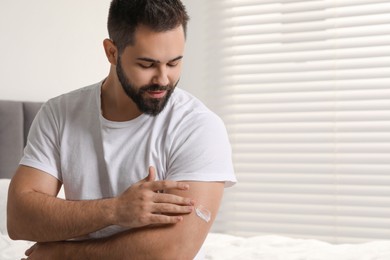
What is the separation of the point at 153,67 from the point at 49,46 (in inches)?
74.0

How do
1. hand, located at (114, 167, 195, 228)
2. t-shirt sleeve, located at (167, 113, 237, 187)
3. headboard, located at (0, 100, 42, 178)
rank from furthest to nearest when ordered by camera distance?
headboard, located at (0, 100, 42, 178) < t-shirt sleeve, located at (167, 113, 237, 187) < hand, located at (114, 167, 195, 228)

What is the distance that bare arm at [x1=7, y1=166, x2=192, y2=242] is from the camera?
1.63 m

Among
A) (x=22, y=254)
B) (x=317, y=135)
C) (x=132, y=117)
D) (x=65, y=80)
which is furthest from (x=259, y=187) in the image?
(x=132, y=117)

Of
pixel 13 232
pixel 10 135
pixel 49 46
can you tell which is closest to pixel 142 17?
pixel 13 232

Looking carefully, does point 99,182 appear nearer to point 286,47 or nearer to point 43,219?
point 43,219

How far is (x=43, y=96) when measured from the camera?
3.47 metres

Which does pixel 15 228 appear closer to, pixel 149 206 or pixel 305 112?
pixel 149 206

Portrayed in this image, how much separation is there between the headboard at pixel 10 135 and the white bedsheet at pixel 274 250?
1.94 ft

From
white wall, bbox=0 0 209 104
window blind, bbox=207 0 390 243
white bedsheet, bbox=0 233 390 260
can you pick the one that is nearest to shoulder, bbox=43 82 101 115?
white bedsheet, bbox=0 233 390 260

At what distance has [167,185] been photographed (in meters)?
1.65

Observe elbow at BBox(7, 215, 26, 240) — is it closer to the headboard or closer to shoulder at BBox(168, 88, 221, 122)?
shoulder at BBox(168, 88, 221, 122)

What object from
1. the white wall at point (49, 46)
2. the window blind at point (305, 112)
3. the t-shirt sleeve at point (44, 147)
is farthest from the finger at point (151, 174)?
the window blind at point (305, 112)

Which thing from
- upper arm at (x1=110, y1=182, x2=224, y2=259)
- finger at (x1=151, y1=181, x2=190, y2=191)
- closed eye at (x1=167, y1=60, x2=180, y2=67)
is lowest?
upper arm at (x1=110, y1=182, x2=224, y2=259)

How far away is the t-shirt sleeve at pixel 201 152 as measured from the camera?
173cm
